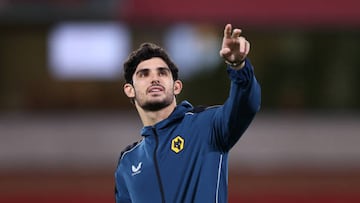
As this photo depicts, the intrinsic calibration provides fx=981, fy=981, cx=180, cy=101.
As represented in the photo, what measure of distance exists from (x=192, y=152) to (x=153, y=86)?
31cm

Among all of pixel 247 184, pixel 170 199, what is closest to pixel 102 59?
pixel 247 184

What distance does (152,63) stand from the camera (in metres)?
3.95

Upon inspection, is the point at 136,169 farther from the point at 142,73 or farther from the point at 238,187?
the point at 238,187

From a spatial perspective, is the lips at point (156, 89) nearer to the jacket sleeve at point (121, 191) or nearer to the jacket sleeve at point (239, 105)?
the jacket sleeve at point (239, 105)

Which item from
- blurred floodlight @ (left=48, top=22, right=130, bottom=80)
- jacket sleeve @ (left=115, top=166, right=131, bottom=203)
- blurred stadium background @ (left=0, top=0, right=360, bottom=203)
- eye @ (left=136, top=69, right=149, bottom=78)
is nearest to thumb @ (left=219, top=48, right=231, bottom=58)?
eye @ (left=136, top=69, right=149, bottom=78)

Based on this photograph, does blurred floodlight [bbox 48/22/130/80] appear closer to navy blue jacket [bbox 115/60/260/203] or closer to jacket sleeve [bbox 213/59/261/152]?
navy blue jacket [bbox 115/60/260/203]

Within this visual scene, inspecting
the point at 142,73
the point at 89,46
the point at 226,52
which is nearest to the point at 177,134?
the point at 142,73

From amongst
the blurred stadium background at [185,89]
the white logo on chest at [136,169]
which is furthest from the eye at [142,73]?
the blurred stadium background at [185,89]

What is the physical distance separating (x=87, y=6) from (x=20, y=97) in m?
1.44

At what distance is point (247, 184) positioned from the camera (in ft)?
36.1

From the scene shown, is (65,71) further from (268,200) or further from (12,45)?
(268,200)

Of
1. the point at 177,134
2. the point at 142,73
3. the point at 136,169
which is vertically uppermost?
the point at 142,73

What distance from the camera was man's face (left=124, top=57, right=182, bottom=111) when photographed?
382cm

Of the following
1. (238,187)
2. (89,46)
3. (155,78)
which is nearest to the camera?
(155,78)
